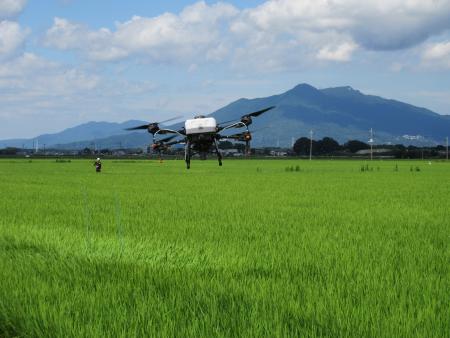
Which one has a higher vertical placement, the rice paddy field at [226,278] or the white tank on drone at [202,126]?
the white tank on drone at [202,126]

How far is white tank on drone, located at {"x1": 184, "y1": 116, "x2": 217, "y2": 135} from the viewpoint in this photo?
44.6 m

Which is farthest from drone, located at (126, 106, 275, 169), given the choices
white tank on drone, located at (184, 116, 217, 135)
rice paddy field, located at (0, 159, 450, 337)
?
rice paddy field, located at (0, 159, 450, 337)

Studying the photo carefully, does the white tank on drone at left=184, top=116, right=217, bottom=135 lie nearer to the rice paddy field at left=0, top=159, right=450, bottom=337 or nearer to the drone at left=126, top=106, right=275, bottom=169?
the drone at left=126, top=106, right=275, bottom=169

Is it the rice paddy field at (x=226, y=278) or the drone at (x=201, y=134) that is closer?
the rice paddy field at (x=226, y=278)

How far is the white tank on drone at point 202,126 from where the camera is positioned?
44594mm

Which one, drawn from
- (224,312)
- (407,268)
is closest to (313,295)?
(224,312)

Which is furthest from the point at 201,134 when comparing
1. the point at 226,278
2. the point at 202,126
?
the point at 226,278

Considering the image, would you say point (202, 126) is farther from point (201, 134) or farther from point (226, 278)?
point (226, 278)

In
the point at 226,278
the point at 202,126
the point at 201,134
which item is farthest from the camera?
the point at 201,134

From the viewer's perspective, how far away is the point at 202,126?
146 ft

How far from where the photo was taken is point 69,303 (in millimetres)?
4531

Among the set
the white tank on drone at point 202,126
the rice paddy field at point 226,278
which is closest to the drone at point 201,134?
the white tank on drone at point 202,126

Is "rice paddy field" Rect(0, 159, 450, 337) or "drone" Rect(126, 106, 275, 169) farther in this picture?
"drone" Rect(126, 106, 275, 169)

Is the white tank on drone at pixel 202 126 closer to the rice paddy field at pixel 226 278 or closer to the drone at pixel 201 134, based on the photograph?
the drone at pixel 201 134
